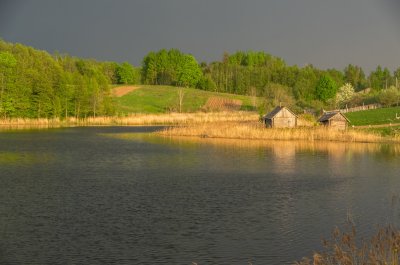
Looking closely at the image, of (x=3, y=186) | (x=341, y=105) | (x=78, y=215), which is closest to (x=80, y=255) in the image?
(x=78, y=215)

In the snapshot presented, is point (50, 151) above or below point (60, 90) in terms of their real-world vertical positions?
below

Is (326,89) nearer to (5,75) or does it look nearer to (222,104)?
(222,104)

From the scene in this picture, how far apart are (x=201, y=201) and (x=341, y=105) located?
94.1 m

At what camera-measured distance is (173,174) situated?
116 feet

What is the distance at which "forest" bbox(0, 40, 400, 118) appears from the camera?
9619 cm

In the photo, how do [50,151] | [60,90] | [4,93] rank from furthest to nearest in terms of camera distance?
[60,90]
[4,93]
[50,151]

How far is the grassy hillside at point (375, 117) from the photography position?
6910 centimetres

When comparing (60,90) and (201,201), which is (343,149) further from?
(60,90)

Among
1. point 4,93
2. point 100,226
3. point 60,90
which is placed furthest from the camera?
point 60,90

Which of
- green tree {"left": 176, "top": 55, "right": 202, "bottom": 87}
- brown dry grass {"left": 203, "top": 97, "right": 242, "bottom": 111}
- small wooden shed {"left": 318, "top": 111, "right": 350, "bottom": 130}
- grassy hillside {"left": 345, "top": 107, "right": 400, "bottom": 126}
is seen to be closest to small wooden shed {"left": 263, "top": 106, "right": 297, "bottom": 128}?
small wooden shed {"left": 318, "top": 111, "right": 350, "bottom": 130}

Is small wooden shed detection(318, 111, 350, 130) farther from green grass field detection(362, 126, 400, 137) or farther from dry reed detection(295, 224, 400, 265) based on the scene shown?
dry reed detection(295, 224, 400, 265)

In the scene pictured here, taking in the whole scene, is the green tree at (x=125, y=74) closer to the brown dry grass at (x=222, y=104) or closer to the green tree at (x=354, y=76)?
the brown dry grass at (x=222, y=104)

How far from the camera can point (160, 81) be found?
16525 cm

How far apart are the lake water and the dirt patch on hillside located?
86.9 meters
